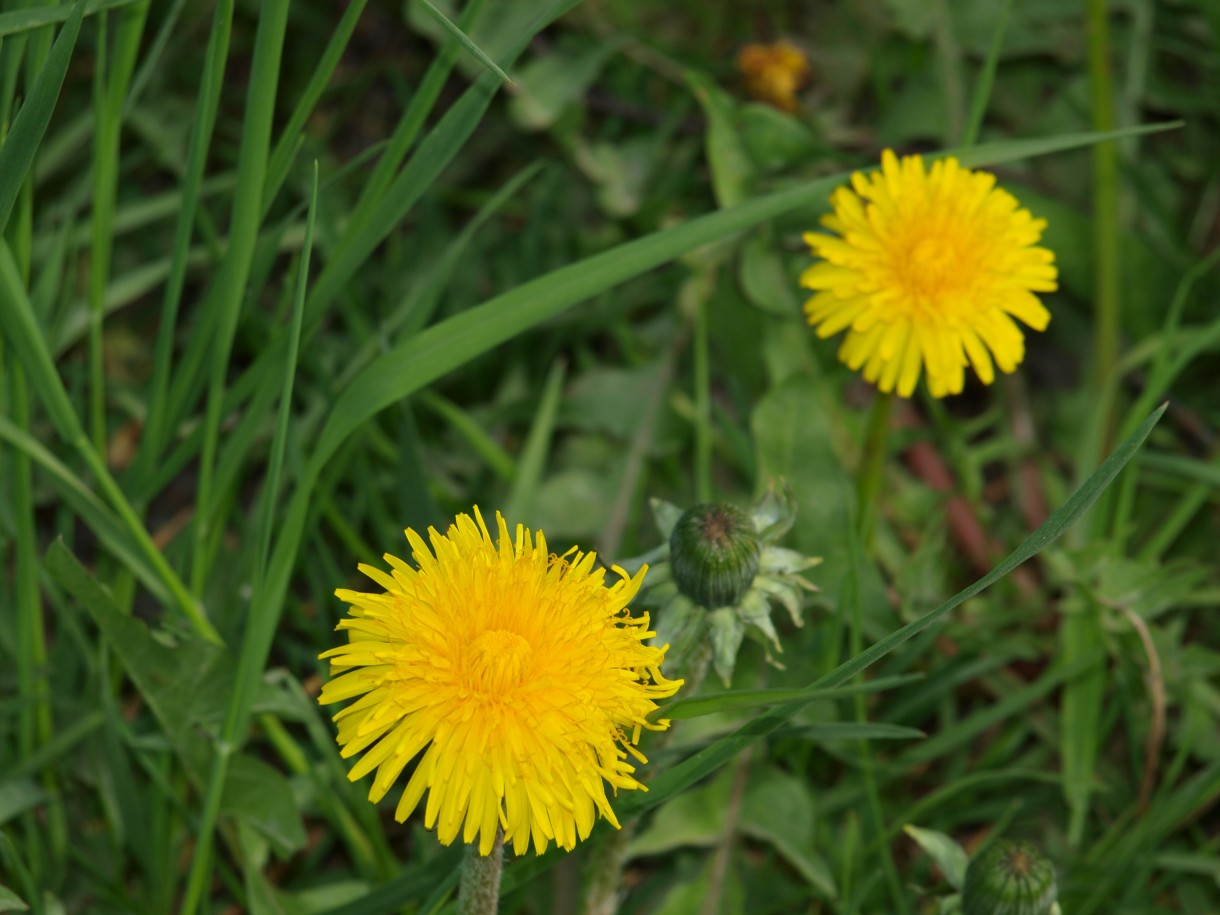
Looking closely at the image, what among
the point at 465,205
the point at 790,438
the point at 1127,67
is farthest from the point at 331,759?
the point at 1127,67

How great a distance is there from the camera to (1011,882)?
1.16 meters

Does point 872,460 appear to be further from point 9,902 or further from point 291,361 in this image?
point 9,902

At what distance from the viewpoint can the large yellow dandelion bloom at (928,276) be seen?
1369 millimetres

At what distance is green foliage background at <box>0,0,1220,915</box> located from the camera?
4.38 ft

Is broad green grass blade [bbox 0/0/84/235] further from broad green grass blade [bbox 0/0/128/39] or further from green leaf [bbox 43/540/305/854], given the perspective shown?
green leaf [bbox 43/540/305/854]

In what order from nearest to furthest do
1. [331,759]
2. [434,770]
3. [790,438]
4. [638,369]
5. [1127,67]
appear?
[434,770], [331,759], [790,438], [638,369], [1127,67]

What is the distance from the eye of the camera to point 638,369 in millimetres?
2002

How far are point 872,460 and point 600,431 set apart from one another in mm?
557

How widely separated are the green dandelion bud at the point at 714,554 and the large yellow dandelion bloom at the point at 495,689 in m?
0.14

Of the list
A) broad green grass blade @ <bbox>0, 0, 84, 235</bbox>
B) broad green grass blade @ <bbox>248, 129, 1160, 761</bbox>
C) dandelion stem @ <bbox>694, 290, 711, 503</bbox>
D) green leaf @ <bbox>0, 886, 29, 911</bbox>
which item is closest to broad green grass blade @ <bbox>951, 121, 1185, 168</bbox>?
broad green grass blade @ <bbox>248, 129, 1160, 761</bbox>

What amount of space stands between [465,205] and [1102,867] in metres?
1.54

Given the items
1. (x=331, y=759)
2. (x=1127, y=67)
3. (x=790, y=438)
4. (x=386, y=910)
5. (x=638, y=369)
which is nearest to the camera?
(x=386, y=910)

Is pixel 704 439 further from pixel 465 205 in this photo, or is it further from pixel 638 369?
pixel 465 205

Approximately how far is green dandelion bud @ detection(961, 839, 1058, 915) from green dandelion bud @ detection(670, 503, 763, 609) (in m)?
0.34
